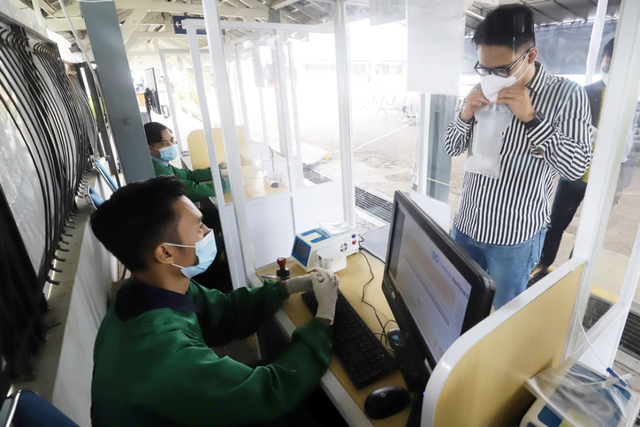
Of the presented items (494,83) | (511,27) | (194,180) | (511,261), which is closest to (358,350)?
(511,261)

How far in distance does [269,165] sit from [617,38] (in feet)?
8.05

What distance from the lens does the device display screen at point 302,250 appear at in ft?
4.83

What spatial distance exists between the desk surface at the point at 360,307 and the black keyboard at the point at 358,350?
18 millimetres

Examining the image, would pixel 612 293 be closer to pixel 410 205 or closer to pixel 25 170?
pixel 410 205

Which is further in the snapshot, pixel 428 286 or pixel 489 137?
pixel 489 137

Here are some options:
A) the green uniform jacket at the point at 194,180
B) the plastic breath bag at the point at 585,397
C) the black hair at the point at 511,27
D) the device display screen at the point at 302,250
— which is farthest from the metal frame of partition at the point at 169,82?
the plastic breath bag at the point at 585,397

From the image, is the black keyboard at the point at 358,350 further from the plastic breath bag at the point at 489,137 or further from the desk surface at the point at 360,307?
the plastic breath bag at the point at 489,137

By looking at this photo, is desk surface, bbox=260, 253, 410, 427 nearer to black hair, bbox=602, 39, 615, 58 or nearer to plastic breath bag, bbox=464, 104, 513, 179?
plastic breath bag, bbox=464, 104, 513, 179

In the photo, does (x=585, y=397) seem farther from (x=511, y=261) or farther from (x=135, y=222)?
(x=135, y=222)

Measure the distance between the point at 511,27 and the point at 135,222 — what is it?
→ 4.09ft

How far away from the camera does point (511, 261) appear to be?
1253mm

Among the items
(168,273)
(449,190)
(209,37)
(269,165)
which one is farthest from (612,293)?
(269,165)

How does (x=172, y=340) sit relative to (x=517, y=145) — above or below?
below

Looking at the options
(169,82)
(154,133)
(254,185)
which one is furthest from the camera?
(169,82)
